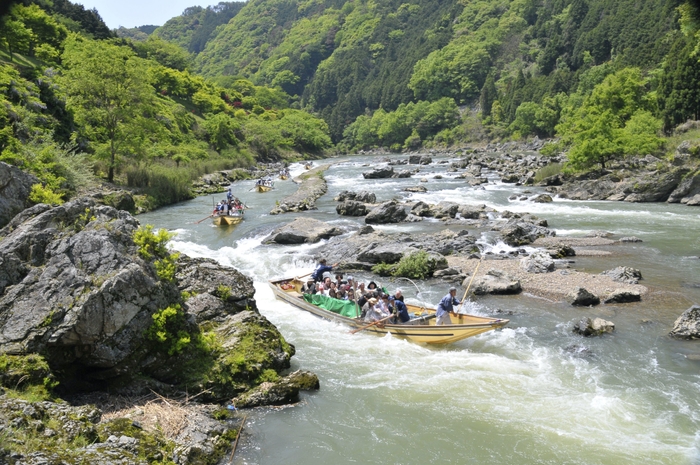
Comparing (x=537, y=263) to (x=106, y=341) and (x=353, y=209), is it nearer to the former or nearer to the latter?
(x=353, y=209)

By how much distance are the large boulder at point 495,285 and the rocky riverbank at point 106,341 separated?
8440 millimetres

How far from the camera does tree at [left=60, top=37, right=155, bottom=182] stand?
114 ft

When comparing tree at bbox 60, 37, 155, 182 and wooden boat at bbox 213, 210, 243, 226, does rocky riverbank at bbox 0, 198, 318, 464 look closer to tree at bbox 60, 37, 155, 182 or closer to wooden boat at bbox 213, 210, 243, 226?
wooden boat at bbox 213, 210, 243, 226

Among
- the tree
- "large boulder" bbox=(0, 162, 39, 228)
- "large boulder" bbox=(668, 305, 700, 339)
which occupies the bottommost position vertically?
"large boulder" bbox=(668, 305, 700, 339)

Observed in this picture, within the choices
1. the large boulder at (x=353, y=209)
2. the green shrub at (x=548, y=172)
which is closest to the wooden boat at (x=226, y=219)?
the large boulder at (x=353, y=209)

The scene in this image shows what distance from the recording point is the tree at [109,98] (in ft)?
114

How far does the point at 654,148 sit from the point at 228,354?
135 ft

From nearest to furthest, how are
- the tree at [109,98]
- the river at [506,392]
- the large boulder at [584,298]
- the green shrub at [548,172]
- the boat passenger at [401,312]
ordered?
the river at [506,392]
the boat passenger at [401,312]
the large boulder at [584,298]
the tree at [109,98]
the green shrub at [548,172]

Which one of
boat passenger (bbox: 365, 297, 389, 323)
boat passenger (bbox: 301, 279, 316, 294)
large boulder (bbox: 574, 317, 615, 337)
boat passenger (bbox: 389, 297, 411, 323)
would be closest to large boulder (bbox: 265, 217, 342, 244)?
boat passenger (bbox: 301, 279, 316, 294)

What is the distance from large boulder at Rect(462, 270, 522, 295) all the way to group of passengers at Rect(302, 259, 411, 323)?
3.81 meters

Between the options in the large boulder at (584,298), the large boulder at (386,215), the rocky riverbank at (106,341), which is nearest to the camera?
the rocky riverbank at (106,341)

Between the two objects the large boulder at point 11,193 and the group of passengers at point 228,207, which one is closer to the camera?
the large boulder at point 11,193

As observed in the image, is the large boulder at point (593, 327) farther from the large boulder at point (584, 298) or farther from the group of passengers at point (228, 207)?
the group of passengers at point (228, 207)

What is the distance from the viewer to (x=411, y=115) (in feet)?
417
